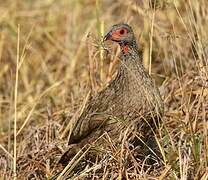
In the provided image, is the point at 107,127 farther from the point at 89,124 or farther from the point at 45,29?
the point at 45,29

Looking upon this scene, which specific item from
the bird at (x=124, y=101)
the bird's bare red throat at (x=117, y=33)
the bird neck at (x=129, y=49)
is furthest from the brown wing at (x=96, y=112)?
the bird's bare red throat at (x=117, y=33)

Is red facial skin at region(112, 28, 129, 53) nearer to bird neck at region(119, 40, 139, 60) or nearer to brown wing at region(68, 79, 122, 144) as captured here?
bird neck at region(119, 40, 139, 60)

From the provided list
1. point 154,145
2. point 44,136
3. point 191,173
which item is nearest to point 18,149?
point 44,136

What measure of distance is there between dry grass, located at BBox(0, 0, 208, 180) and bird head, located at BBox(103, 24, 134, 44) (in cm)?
9

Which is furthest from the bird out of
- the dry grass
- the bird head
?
the dry grass

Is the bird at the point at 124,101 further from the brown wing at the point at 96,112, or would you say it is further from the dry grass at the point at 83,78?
the dry grass at the point at 83,78

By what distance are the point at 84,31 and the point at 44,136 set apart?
71.8 inches

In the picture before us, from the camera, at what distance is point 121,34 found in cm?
462

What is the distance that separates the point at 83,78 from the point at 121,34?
4.31ft

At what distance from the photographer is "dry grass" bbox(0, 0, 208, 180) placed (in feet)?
13.9

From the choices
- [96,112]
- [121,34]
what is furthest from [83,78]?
[121,34]

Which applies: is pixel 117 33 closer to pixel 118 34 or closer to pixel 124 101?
pixel 118 34

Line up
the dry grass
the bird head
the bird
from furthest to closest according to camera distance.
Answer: the bird head
the bird
the dry grass

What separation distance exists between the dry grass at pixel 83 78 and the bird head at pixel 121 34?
93 millimetres
